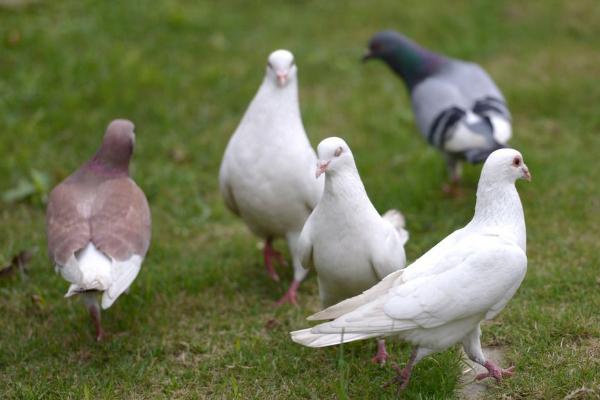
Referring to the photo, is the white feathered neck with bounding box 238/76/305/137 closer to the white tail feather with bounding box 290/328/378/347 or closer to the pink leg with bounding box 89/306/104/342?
the pink leg with bounding box 89/306/104/342

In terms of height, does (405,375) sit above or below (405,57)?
below

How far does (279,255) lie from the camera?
217 inches

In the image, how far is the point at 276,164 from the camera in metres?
4.74

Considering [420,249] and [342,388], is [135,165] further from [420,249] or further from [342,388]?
[342,388]

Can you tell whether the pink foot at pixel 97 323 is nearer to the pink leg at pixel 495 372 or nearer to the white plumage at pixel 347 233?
the white plumage at pixel 347 233

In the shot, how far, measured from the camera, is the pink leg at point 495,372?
12.2 feet

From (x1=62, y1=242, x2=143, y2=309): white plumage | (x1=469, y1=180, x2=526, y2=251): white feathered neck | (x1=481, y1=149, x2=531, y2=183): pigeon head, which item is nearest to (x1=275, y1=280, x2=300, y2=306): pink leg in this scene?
(x1=62, y1=242, x2=143, y2=309): white plumage

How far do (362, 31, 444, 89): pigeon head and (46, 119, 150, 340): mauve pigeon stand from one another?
2631 millimetres

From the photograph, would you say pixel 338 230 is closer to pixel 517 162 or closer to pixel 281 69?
pixel 517 162

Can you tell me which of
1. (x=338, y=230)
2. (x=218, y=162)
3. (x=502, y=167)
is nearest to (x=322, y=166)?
(x=338, y=230)

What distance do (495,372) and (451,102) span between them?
273 cm

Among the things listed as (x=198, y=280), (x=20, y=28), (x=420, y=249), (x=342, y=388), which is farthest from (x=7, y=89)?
(x=342, y=388)

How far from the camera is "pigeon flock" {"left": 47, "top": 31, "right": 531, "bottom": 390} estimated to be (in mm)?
3404

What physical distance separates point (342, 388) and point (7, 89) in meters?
5.25
